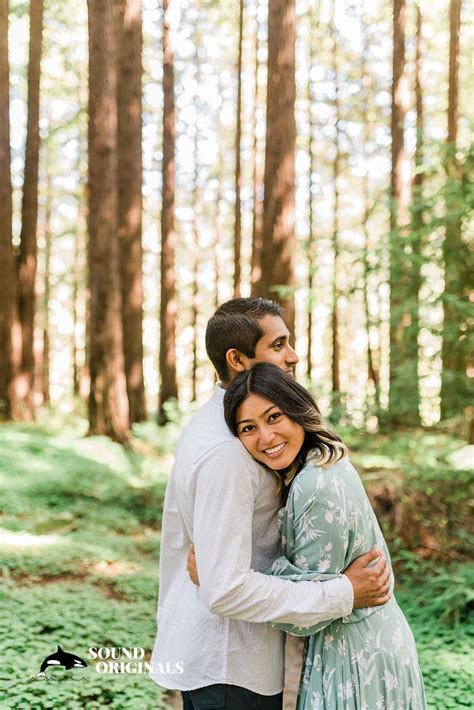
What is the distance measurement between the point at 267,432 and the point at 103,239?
1088 centimetres

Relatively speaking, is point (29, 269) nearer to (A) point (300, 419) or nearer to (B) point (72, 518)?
(B) point (72, 518)

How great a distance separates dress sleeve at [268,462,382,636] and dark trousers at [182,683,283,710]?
0.27 metres

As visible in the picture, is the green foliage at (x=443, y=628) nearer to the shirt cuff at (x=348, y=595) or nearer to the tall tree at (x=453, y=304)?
the tall tree at (x=453, y=304)

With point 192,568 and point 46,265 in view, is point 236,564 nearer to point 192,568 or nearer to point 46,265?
point 192,568

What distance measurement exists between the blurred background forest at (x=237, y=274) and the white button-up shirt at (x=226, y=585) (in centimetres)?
235

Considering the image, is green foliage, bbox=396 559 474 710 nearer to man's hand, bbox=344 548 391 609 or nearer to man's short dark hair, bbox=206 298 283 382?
man's hand, bbox=344 548 391 609

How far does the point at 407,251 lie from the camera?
816 centimetres

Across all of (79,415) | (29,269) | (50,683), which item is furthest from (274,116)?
(79,415)

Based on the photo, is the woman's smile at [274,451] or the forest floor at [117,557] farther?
the forest floor at [117,557]

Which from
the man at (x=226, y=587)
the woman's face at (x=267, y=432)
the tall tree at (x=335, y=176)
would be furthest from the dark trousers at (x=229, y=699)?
the tall tree at (x=335, y=176)

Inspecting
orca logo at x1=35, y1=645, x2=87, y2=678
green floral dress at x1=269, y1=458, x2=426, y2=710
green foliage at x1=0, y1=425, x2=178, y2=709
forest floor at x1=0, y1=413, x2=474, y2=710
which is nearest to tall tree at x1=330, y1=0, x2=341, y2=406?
forest floor at x1=0, y1=413, x2=474, y2=710

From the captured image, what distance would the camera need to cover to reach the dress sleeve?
2309 millimetres

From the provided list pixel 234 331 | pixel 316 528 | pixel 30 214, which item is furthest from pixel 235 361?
pixel 30 214

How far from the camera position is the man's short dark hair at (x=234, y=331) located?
109 inches
